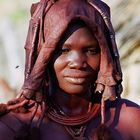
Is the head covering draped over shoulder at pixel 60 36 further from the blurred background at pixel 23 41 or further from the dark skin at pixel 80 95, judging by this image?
the blurred background at pixel 23 41

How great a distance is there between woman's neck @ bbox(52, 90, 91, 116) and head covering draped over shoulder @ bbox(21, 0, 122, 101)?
7cm

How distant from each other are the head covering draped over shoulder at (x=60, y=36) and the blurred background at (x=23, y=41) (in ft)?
11.1

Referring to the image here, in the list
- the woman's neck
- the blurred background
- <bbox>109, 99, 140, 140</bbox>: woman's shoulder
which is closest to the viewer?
the woman's neck

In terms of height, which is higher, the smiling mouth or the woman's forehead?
the woman's forehead

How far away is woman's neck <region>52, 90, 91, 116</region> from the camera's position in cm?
295

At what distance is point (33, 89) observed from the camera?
2.87 metres

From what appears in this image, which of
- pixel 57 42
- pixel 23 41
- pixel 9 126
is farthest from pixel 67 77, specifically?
pixel 23 41

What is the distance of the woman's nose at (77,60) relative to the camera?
2.83 m

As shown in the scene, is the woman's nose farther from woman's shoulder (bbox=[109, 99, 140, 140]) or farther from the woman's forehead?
woman's shoulder (bbox=[109, 99, 140, 140])

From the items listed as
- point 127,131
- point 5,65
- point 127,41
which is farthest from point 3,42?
point 127,131

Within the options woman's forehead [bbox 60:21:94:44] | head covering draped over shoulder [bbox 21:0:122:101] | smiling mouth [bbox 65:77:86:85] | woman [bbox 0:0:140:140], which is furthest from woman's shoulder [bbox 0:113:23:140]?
woman's forehead [bbox 60:21:94:44]

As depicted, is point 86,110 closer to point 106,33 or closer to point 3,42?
point 106,33

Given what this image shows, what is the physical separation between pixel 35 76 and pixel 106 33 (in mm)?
304

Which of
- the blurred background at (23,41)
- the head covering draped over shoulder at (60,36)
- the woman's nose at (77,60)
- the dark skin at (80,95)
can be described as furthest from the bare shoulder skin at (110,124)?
the blurred background at (23,41)
